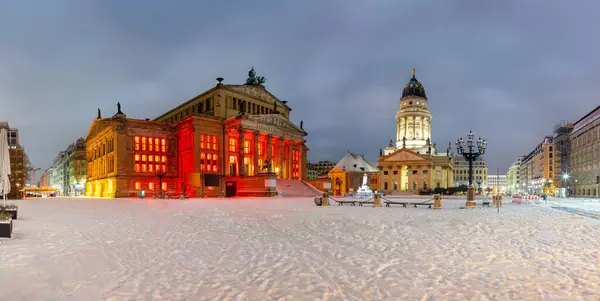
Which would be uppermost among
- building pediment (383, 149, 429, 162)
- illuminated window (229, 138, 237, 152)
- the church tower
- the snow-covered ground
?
the church tower

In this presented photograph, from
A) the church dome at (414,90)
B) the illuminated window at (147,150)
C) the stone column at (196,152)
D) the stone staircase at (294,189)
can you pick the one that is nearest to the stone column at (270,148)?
the stone staircase at (294,189)

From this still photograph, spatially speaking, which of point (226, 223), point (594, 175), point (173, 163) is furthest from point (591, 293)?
point (594, 175)

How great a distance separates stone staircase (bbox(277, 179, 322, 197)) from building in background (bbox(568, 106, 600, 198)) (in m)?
46.8

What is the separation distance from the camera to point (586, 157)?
74250mm

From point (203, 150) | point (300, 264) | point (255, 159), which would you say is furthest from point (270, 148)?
point (300, 264)

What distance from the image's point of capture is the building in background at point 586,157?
68.6 meters

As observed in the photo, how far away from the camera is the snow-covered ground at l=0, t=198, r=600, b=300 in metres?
6.91

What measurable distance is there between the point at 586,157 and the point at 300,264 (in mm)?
85907

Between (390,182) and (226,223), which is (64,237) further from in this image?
(390,182)

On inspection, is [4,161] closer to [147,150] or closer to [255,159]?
[147,150]

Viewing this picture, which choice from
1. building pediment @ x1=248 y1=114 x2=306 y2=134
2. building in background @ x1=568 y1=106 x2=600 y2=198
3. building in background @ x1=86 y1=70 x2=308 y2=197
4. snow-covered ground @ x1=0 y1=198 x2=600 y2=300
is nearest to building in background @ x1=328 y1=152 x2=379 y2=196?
building pediment @ x1=248 y1=114 x2=306 y2=134

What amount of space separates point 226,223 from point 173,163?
2118 inches

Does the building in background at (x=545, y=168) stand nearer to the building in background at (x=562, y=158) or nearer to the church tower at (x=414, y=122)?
the building in background at (x=562, y=158)

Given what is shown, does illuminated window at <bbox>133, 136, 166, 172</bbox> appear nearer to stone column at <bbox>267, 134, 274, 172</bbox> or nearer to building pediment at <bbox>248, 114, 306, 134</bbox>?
building pediment at <bbox>248, 114, 306, 134</bbox>
